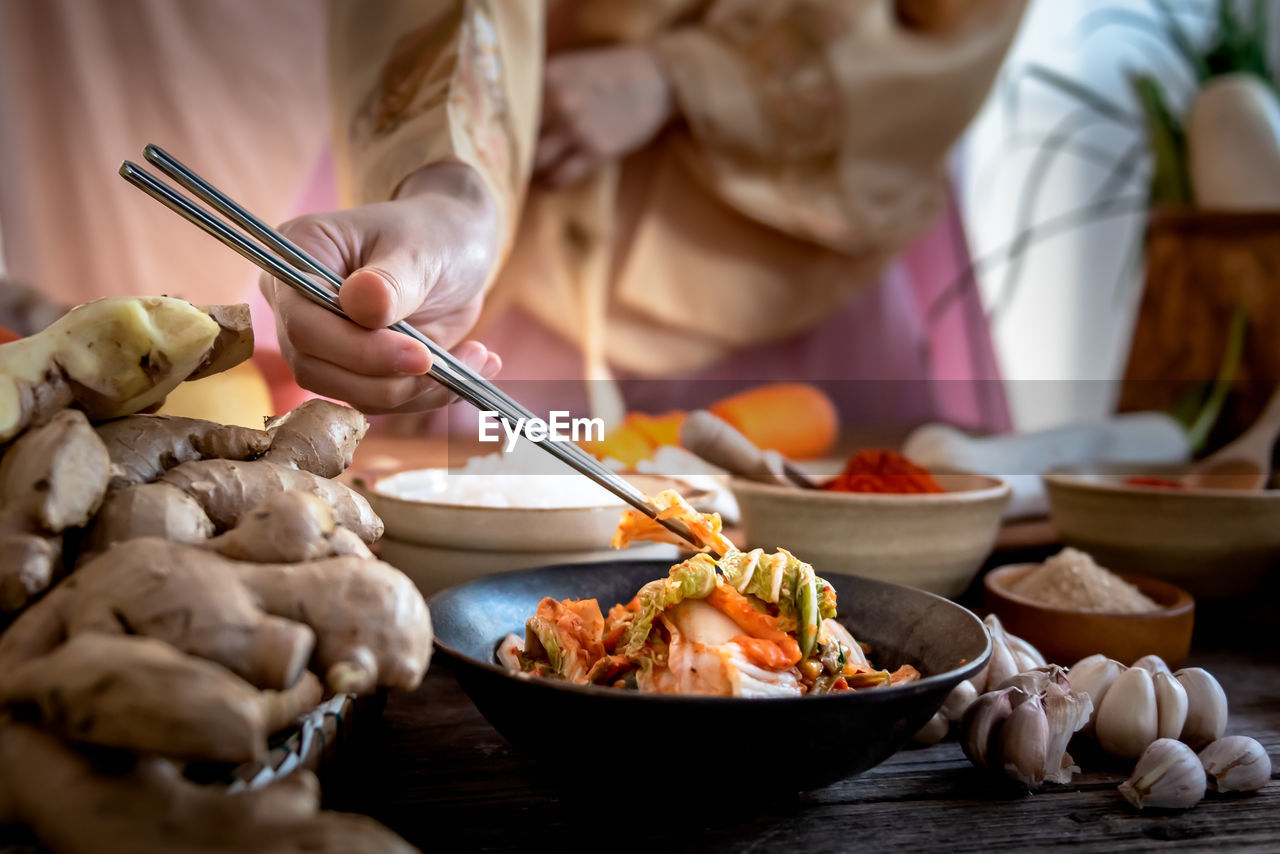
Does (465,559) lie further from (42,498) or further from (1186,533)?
(1186,533)

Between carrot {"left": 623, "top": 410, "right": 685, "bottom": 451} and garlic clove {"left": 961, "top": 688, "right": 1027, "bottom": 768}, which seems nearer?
garlic clove {"left": 961, "top": 688, "right": 1027, "bottom": 768}

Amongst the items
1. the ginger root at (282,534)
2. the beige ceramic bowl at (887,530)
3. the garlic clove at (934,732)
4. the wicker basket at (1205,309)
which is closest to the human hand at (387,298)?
the ginger root at (282,534)

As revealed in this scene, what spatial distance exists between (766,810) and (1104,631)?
1.11ft

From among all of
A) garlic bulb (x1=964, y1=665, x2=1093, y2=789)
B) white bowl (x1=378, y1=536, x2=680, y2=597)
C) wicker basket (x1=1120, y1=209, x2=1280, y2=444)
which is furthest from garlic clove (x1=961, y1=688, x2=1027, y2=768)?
wicker basket (x1=1120, y1=209, x2=1280, y2=444)

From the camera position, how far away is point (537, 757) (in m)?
0.43

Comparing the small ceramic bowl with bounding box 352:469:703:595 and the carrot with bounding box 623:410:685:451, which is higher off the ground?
the small ceramic bowl with bounding box 352:469:703:595

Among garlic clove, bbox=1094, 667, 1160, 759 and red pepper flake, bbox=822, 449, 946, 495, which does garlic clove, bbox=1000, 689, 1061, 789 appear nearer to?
garlic clove, bbox=1094, 667, 1160, 759

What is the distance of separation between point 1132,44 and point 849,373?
1.12 meters

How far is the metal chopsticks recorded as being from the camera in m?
0.45

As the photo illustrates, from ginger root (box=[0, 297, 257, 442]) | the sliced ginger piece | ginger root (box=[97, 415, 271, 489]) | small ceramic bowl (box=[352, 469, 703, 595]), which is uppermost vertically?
ginger root (box=[0, 297, 257, 442])

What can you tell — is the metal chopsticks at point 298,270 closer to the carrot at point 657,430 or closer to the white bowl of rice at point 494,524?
the white bowl of rice at point 494,524

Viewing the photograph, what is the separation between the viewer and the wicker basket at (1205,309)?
4.26 feet

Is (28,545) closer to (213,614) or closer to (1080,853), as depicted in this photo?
(213,614)

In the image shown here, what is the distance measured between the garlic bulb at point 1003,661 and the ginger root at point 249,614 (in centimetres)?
38
